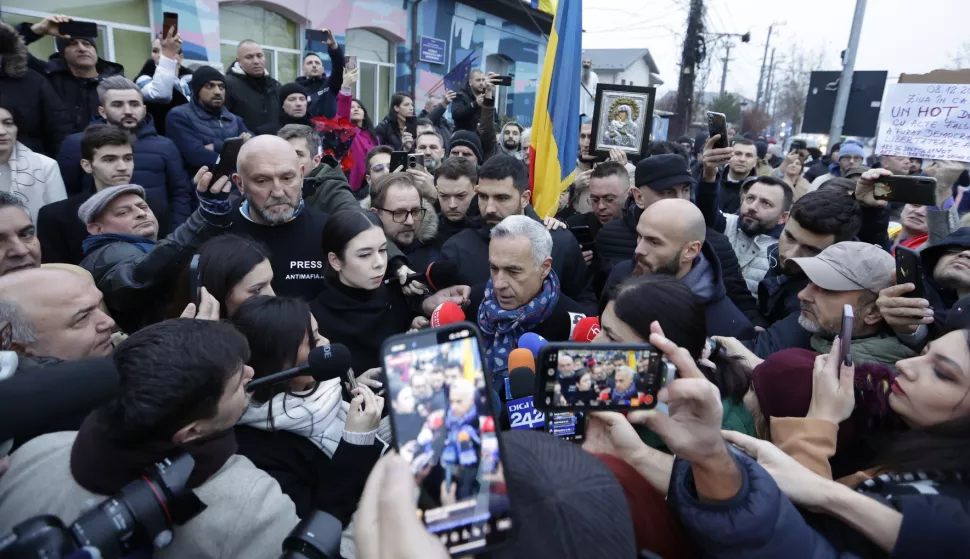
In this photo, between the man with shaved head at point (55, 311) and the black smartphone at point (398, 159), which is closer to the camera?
the man with shaved head at point (55, 311)

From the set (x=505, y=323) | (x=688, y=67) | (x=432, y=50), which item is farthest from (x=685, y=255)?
(x=688, y=67)

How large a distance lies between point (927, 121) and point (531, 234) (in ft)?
12.4

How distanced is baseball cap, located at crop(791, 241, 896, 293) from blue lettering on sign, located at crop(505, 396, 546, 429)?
1.42 meters

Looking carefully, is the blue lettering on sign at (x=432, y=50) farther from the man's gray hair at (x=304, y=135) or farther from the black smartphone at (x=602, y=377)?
the black smartphone at (x=602, y=377)

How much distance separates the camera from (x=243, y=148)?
10.7 ft

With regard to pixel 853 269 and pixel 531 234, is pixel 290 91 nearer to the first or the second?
pixel 531 234

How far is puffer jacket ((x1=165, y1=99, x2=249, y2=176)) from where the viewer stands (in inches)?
206

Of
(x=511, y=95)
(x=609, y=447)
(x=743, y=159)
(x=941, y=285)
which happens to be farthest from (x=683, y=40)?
(x=609, y=447)

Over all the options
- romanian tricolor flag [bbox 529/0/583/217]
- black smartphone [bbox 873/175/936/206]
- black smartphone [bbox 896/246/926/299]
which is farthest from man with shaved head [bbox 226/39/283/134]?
black smartphone [bbox 896/246/926/299]

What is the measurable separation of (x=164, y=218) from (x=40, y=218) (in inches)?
26.5

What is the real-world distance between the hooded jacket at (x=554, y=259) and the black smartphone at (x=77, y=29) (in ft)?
12.7

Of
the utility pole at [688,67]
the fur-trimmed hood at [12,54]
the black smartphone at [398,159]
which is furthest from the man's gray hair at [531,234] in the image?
the utility pole at [688,67]

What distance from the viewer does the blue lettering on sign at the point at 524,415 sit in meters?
1.87

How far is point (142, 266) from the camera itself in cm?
263
